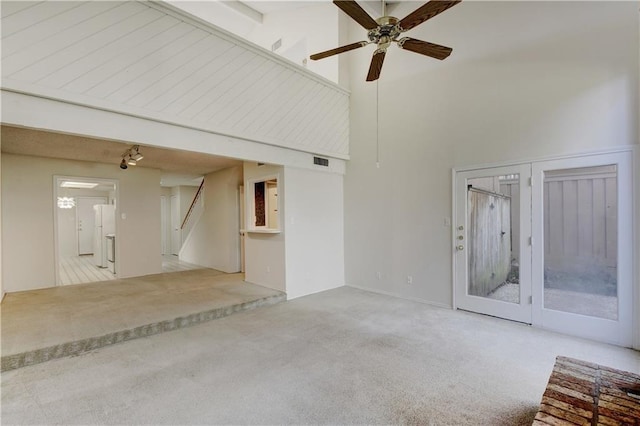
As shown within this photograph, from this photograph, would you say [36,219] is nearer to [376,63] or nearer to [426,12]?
[376,63]

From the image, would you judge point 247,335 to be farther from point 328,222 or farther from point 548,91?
point 548,91

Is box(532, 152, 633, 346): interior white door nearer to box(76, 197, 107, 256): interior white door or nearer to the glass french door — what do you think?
the glass french door

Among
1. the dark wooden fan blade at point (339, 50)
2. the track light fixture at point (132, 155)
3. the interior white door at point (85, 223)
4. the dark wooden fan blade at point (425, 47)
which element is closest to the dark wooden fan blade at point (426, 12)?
the dark wooden fan blade at point (425, 47)

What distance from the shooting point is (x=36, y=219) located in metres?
5.49

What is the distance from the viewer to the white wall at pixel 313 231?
5.20 m

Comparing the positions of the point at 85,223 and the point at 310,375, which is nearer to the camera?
the point at 310,375

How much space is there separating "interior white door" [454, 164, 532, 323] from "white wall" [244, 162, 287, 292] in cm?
284

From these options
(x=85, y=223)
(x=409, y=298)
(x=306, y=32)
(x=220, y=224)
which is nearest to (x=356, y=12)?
(x=409, y=298)

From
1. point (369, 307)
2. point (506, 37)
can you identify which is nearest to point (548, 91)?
point (506, 37)

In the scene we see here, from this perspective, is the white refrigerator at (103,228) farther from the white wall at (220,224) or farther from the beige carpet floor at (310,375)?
the beige carpet floor at (310,375)

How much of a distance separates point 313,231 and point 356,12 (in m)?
3.80

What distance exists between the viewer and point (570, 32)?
347 centimetres

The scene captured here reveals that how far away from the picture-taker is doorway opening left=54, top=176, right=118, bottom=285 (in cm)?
759

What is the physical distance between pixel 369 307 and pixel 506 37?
14.2 feet
